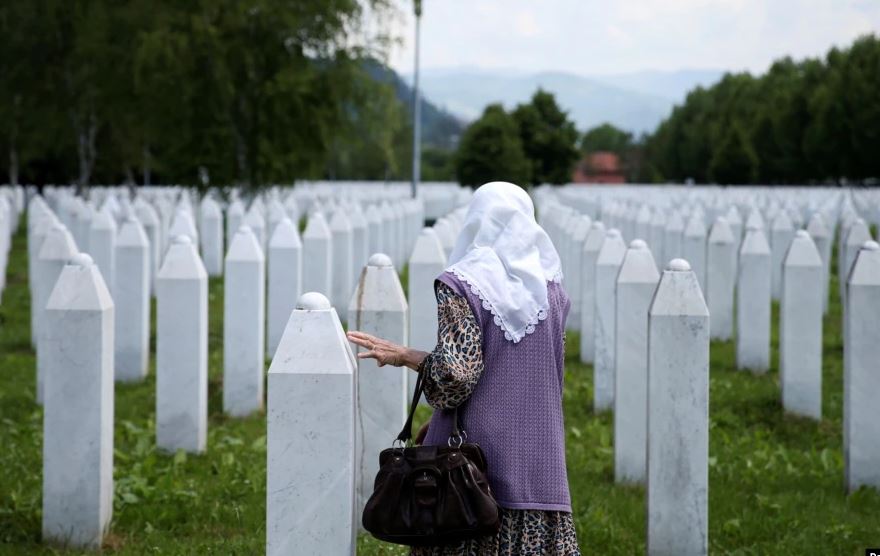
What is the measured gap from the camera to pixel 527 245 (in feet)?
14.0

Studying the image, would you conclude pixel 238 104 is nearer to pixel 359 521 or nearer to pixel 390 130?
pixel 390 130

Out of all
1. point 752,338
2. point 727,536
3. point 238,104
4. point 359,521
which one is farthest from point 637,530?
point 238,104

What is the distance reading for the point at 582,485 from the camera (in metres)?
7.27

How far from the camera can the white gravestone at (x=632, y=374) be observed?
7137 millimetres

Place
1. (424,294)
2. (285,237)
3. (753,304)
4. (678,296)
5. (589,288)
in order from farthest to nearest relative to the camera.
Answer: (589,288) < (753,304) < (285,237) < (424,294) < (678,296)

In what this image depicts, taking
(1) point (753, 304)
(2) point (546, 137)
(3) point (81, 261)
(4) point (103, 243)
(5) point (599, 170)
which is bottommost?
(1) point (753, 304)

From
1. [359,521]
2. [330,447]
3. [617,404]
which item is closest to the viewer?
[330,447]

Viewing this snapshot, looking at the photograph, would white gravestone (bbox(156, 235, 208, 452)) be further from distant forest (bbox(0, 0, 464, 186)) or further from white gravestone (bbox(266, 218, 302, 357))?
distant forest (bbox(0, 0, 464, 186))

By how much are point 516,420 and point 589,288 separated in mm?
7621

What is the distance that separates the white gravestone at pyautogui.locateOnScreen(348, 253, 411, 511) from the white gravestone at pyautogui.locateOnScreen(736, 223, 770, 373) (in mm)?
5048

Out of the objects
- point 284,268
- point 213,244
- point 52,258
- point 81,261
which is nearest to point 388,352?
point 81,261

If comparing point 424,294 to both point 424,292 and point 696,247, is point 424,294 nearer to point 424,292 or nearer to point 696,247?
point 424,292

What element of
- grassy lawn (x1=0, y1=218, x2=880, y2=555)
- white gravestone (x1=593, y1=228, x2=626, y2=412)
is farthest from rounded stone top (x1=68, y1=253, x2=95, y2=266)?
white gravestone (x1=593, y1=228, x2=626, y2=412)

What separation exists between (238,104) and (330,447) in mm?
23151
